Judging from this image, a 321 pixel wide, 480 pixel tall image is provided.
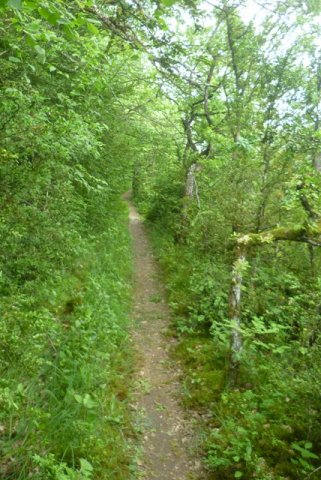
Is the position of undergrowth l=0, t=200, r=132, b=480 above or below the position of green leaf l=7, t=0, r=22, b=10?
below

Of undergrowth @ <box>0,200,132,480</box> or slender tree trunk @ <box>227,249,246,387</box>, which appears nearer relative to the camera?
undergrowth @ <box>0,200,132,480</box>

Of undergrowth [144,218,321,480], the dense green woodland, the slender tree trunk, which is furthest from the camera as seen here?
the slender tree trunk

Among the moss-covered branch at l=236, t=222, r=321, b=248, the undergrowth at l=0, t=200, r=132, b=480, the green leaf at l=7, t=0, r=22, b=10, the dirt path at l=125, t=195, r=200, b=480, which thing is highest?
the green leaf at l=7, t=0, r=22, b=10

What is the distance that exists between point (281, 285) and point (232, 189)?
2.40m

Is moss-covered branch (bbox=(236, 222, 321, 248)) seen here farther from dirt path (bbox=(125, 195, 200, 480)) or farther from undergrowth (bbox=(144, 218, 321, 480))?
dirt path (bbox=(125, 195, 200, 480))

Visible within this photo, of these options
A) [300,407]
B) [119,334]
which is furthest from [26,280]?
[300,407]

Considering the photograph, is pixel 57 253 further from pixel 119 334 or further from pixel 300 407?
pixel 300 407

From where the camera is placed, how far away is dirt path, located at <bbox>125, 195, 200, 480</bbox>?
4449 millimetres

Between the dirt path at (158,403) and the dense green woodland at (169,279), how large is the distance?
0.73ft

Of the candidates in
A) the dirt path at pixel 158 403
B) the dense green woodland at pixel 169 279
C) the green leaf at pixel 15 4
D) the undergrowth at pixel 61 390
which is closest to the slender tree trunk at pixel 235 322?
the dense green woodland at pixel 169 279

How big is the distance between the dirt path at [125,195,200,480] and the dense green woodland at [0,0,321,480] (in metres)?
0.22

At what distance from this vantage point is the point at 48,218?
17.6 feet

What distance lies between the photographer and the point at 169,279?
10.5 meters

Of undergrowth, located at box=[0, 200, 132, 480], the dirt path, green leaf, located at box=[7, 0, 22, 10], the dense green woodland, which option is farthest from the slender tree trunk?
green leaf, located at box=[7, 0, 22, 10]
